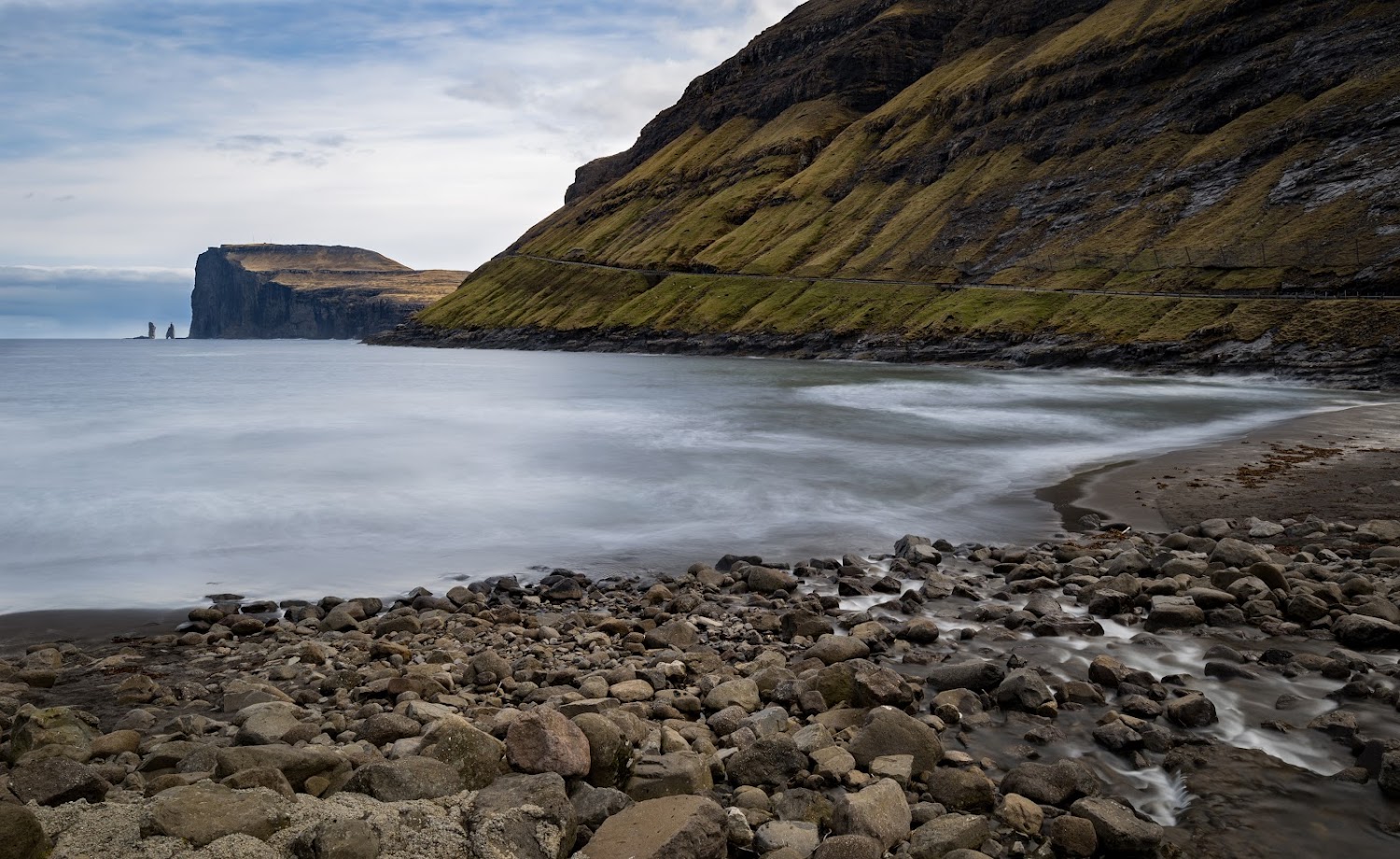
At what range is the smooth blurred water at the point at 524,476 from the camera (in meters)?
19.1

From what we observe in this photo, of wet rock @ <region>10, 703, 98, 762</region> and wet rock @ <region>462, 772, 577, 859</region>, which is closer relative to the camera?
wet rock @ <region>462, 772, 577, 859</region>

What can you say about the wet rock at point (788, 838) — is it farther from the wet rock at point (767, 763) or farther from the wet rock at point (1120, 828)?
the wet rock at point (1120, 828)

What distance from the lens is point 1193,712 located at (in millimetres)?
9219

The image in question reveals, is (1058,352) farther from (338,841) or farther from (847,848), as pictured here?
(338,841)

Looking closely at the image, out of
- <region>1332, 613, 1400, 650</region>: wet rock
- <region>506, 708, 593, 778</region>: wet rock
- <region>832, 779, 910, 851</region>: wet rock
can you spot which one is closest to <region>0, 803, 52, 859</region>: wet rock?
<region>506, 708, 593, 778</region>: wet rock

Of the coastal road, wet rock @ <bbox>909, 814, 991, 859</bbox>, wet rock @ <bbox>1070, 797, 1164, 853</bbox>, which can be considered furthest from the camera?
the coastal road

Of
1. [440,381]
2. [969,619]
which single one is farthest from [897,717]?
[440,381]

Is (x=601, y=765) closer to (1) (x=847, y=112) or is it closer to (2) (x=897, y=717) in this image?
(2) (x=897, y=717)

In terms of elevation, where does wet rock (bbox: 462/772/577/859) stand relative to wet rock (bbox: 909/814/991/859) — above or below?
above

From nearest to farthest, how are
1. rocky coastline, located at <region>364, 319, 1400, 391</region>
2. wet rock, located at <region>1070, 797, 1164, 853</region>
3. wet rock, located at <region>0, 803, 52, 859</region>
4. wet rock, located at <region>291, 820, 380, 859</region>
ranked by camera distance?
1. wet rock, located at <region>0, 803, 52, 859</region>
2. wet rock, located at <region>291, 820, 380, 859</region>
3. wet rock, located at <region>1070, 797, 1164, 853</region>
4. rocky coastline, located at <region>364, 319, 1400, 391</region>

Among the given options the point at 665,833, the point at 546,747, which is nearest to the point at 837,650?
the point at 546,747

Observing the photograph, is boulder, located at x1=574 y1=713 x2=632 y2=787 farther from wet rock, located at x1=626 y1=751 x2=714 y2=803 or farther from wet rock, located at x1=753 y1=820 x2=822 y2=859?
wet rock, located at x1=753 y1=820 x2=822 y2=859

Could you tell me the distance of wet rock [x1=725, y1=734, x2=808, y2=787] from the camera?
790cm

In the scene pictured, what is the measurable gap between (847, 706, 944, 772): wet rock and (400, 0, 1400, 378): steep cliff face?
6503cm
